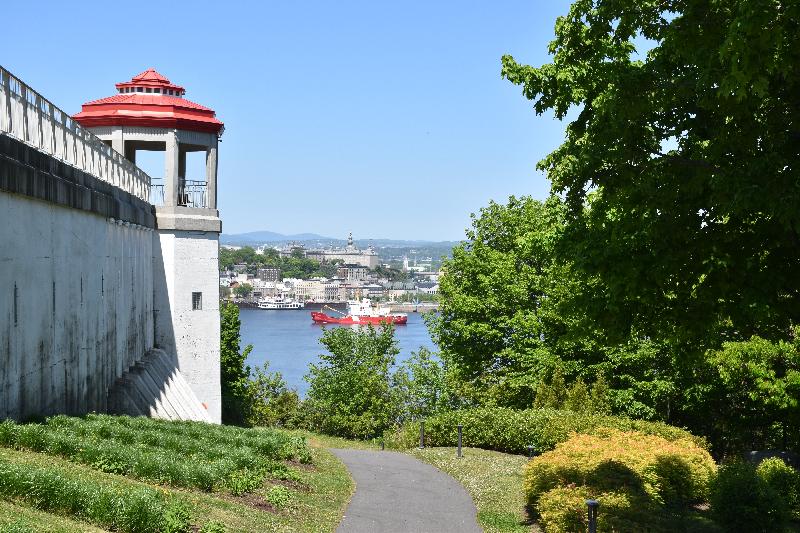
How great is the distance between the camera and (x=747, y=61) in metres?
9.23

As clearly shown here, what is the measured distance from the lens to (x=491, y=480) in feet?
66.8

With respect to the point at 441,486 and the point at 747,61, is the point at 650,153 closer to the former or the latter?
the point at 747,61

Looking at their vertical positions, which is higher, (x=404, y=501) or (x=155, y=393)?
(x=155, y=393)

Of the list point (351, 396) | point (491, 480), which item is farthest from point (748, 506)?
point (351, 396)

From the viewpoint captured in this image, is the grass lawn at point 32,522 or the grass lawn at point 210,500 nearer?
the grass lawn at point 32,522

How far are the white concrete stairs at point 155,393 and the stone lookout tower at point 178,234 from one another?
4.01 feet

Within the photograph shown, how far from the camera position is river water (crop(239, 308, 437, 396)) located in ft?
332

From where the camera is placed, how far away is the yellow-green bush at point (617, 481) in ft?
47.4

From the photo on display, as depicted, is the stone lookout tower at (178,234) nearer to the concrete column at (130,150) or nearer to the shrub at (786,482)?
the concrete column at (130,150)

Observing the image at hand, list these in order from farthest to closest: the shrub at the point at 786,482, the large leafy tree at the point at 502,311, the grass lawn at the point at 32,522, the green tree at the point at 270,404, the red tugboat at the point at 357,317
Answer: the red tugboat at the point at 357,317 → the green tree at the point at 270,404 → the large leafy tree at the point at 502,311 → the shrub at the point at 786,482 → the grass lawn at the point at 32,522

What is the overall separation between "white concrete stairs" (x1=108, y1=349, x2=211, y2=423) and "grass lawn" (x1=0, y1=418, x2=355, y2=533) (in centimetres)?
377

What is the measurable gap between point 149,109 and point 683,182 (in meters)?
20.8

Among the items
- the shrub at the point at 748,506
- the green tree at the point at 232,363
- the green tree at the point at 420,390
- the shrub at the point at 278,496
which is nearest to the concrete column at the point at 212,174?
the shrub at the point at 278,496

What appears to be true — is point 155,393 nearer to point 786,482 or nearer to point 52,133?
point 52,133
